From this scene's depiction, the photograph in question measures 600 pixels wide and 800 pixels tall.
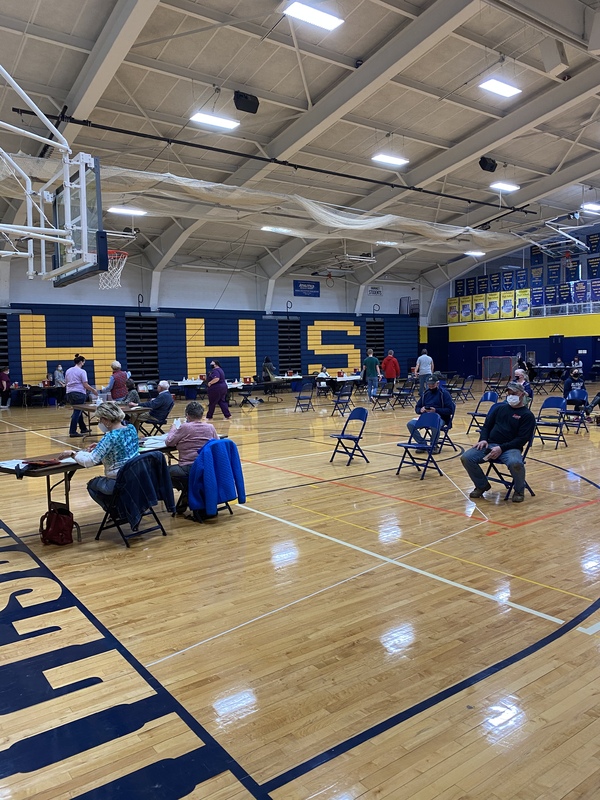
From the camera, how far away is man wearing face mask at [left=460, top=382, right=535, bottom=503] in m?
6.18

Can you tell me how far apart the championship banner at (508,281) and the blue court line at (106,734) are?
25.8m

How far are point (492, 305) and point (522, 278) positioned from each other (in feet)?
5.83

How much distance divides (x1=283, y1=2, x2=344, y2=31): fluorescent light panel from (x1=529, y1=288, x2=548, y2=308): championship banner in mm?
19262

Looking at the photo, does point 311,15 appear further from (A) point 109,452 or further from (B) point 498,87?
(A) point 109,452

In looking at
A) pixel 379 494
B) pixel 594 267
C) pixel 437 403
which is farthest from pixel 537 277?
pixel 379 494

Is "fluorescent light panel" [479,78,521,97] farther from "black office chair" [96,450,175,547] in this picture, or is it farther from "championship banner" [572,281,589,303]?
"championship banner" [572,281,589,303]

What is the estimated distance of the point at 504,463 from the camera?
618 centimetres

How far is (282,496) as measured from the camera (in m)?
6.67

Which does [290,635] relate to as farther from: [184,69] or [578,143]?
[578,143]

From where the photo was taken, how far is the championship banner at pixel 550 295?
24495 millimetres

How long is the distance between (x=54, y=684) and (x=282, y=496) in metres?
3.93

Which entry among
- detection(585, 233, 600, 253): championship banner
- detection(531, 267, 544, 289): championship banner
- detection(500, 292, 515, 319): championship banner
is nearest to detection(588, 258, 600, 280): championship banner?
detection(585, 233, 600, 253): championship banner

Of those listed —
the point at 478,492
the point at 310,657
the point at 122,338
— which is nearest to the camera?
the point at 310,657

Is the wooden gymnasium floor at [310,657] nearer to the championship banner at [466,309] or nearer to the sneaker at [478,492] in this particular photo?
the sneaker at [478,492]
